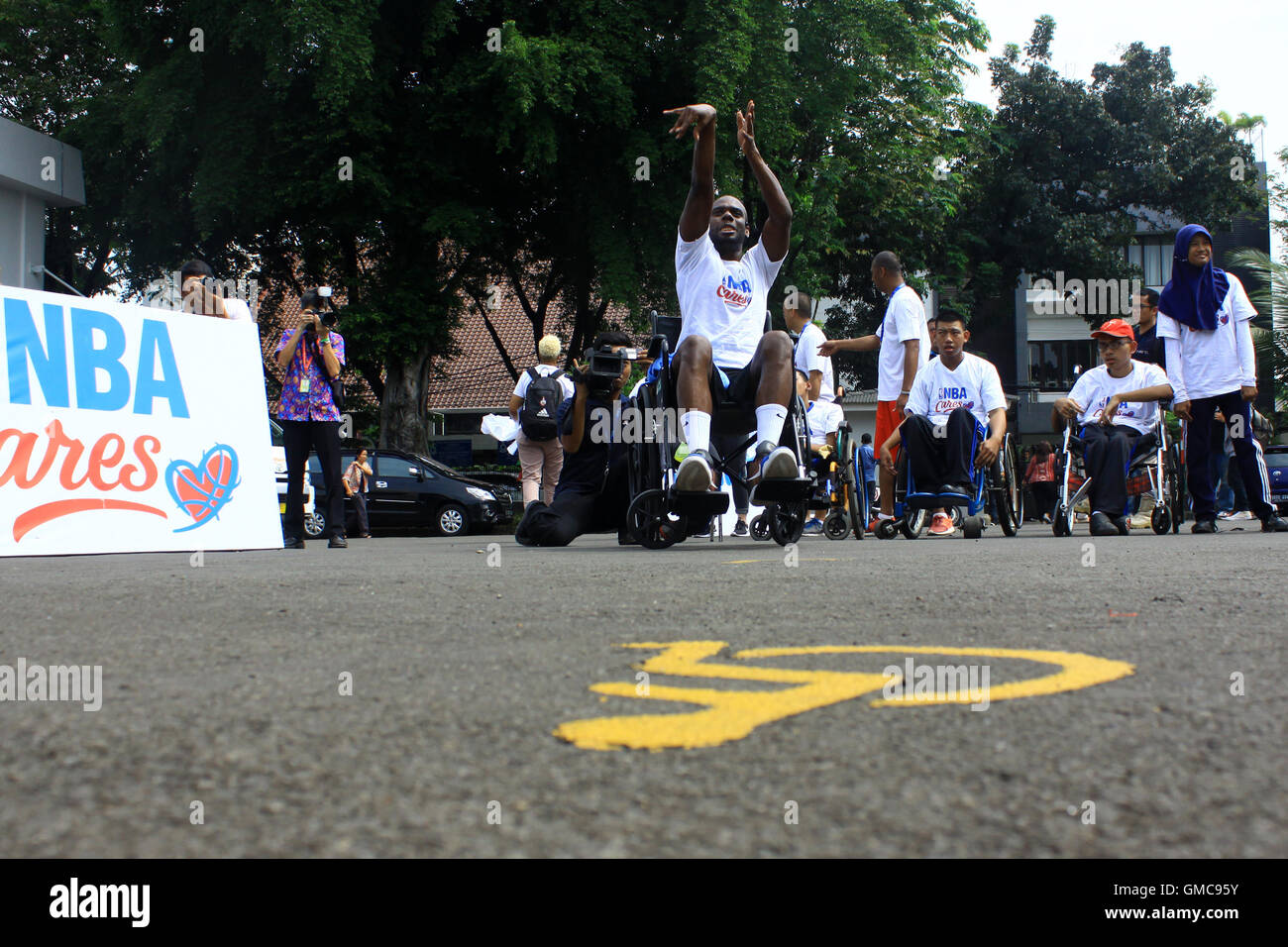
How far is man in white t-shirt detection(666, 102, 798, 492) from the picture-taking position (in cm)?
658

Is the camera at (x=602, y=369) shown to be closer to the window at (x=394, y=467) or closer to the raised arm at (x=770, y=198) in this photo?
the raised arm at (x=770, y=198)

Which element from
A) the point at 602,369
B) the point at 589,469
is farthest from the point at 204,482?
the point at 602,369

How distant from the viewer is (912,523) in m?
Result: 9.33

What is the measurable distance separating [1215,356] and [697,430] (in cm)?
436

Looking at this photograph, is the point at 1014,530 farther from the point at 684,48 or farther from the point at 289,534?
the point at 684,48

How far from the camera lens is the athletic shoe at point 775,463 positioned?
642 cm

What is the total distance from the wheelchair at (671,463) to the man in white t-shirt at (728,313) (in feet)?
0.44

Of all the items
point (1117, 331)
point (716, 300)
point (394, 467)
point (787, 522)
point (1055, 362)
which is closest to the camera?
point (716, 300)

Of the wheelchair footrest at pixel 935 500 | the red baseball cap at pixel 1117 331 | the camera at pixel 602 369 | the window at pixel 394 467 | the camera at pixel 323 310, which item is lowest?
the wheelchair footrest at pixel 935 500

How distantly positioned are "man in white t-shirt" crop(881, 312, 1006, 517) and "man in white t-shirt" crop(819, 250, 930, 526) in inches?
6.1

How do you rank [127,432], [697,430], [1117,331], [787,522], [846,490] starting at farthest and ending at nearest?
[846,490]
[1117,331]
[127,432]
[787,522]
[697,430]

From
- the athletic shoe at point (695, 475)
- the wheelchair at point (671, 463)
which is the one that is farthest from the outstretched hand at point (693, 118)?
the athletic shoe at point (695, 475)

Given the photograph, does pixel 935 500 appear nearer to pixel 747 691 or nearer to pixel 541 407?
pixel 541 407

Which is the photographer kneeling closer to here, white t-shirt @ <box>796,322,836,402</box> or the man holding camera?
the man holding camera
